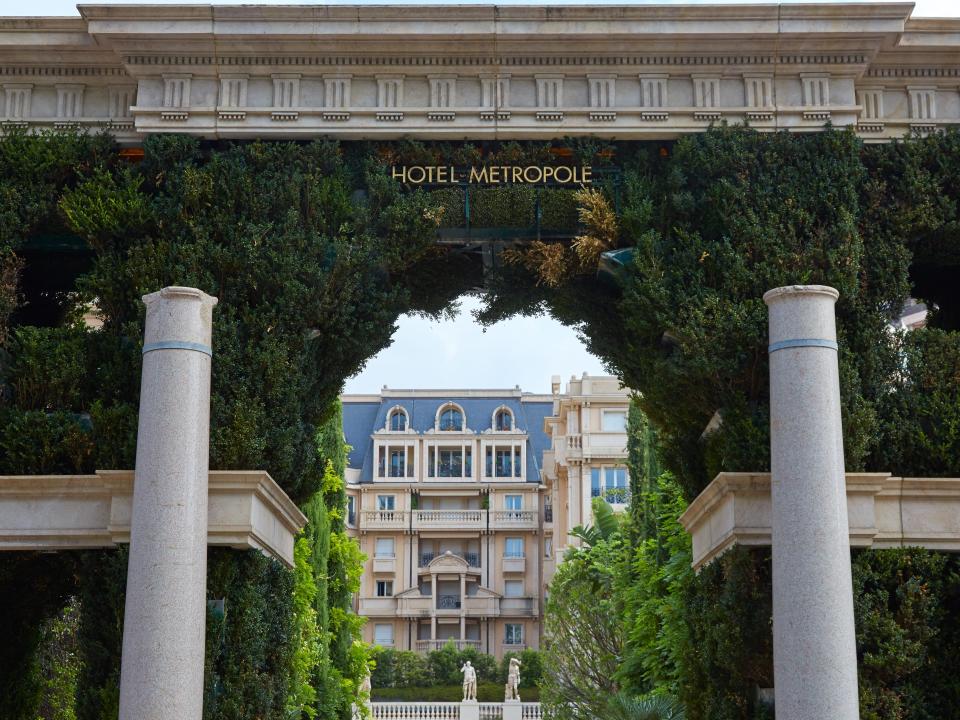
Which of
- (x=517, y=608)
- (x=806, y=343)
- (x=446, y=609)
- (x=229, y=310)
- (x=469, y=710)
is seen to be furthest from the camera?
(x=517, y=608)

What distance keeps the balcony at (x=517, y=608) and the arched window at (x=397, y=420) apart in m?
12.5

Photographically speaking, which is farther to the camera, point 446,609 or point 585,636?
point 446,609

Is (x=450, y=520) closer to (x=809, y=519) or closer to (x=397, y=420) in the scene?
(x=397, y=420)

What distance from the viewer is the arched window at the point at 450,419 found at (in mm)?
86875

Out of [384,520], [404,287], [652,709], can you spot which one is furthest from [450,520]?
[404,287]

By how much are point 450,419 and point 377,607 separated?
41.9 ft

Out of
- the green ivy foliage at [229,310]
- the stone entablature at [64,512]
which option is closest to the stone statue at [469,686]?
the green ivy foliage at [229,310]

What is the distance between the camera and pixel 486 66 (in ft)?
50.6

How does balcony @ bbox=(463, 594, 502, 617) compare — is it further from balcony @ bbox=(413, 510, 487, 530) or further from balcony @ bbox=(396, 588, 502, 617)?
balcony @ bbox=(413, 510, 487, 530)

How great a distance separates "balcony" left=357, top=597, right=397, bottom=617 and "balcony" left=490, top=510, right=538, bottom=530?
296 inches

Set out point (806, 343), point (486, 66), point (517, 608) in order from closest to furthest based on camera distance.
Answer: point (806, 343), point (486, 66), point (517, 608)

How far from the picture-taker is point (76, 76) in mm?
15797

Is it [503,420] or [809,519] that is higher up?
[503,420]

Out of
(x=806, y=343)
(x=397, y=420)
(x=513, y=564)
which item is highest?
(x=397, y=420)
